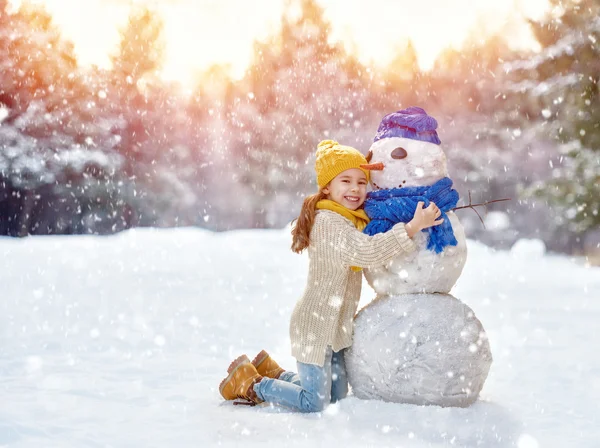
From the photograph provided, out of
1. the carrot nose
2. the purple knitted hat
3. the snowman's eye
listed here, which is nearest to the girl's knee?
the carrot nose

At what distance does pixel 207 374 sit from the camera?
5.12 m

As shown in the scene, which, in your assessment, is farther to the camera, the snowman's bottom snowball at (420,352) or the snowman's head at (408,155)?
the snowman's head at (408,155)

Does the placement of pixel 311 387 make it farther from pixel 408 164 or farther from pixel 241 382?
pixel 408 164

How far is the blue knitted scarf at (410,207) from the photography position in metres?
3.66

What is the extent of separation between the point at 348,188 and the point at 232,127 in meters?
20.6

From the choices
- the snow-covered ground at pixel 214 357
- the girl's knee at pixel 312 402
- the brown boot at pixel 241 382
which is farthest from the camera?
the brown boot at pixel 241 382

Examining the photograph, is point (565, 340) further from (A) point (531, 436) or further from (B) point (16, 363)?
(B) point (16, 363)

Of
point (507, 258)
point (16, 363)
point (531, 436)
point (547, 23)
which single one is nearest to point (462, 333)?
point (531, 436)

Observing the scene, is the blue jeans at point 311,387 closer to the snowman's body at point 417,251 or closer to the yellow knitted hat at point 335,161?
the snowman's body at point 417,251

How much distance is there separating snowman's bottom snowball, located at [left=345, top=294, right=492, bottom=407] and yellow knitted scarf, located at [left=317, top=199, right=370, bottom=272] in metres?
0.38

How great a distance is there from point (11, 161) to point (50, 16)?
5183 mm

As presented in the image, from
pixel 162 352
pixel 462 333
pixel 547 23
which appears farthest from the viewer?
pixel 547 23

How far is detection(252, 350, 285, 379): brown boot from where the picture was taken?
4.20 meters

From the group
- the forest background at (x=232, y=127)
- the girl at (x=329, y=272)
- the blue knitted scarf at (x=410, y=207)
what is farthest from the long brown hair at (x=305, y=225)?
the forest background at (x=232, y=127)
